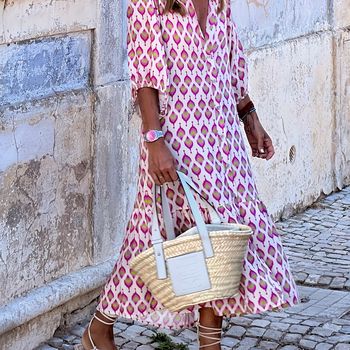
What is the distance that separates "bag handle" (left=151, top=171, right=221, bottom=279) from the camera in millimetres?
4148

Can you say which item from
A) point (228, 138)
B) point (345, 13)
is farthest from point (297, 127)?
point (228, 138)

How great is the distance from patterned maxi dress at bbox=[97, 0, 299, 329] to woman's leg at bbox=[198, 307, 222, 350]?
0.06 metres

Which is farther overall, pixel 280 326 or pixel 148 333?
pixel 280 326

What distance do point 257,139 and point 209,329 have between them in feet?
2.63

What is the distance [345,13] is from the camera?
8648mm

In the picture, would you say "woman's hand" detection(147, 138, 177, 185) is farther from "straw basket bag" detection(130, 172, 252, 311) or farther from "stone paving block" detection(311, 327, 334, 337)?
"stone paving block" detection(311, 327, 334, 337)

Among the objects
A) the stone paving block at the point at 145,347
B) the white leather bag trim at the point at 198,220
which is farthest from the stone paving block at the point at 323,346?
the white leather bag trim at the point at 198,220

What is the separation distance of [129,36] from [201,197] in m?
0.64

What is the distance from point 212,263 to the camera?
4.16m

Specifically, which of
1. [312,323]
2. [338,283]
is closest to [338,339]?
[312,323]

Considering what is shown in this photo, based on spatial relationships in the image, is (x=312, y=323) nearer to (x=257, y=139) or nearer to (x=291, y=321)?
(x=291, y=321)

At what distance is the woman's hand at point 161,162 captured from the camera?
14.0ft

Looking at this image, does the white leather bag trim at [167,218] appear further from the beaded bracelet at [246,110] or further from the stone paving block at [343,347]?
Result: the stone paving block at [343,347]

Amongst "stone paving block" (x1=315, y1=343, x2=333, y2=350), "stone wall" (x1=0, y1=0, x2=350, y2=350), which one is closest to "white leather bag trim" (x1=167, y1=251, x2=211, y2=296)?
"stone wall" (x1=0, y1=0, x2=350, y2=350)
